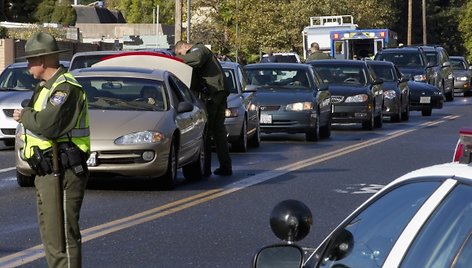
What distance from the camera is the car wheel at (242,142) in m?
19.9

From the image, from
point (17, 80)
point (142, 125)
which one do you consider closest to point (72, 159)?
point (142, 125)

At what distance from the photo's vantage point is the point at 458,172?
14.0 feet

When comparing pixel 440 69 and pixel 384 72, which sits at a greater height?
pixel 384 72

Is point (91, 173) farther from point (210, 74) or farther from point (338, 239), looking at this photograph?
point (338, 239)

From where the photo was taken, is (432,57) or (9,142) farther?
(432,57)

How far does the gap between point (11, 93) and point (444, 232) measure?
1721 centimetres

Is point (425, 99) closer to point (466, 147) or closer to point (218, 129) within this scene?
point (218, 129)

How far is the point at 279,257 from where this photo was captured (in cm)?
443

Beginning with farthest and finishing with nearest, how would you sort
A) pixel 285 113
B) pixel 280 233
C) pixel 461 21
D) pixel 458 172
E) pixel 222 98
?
pixel 461 21 < pixel 285 113 < pixel 222 98 < pixel 280 233 < pixel 458 172

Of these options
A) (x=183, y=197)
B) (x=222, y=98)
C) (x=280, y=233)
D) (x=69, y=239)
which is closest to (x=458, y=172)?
(x=280, y=233)

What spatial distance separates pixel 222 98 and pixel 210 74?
0.35 metres

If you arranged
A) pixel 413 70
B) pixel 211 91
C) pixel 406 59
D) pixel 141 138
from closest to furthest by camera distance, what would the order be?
pixel 141 138, pixel 211 91, pixel 413 70, pixel 406 59

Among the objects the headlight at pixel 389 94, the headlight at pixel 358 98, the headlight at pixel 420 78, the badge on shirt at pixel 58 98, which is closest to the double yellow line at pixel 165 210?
the badge on shirt at pixel 58 98

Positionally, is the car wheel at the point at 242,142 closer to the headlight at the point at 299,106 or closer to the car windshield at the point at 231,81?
the car windshield at the point at 231,81
